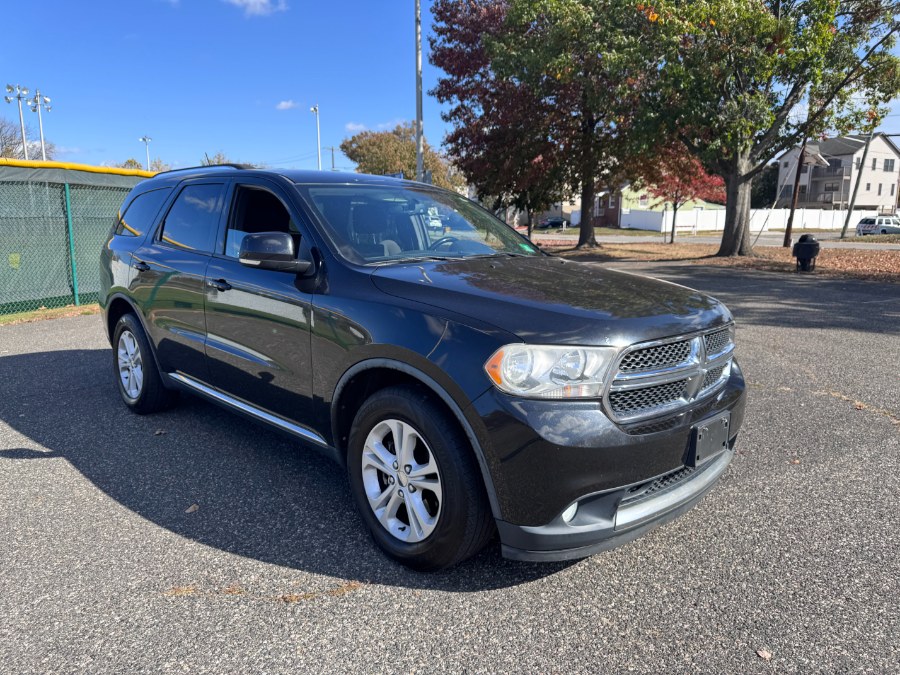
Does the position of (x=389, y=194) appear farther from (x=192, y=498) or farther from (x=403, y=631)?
(x=403, y=631)

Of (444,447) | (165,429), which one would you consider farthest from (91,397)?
(444,447)

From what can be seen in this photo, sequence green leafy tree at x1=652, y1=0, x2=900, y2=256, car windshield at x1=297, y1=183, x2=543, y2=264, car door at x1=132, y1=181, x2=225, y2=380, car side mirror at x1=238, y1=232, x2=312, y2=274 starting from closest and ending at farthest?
car side mirror at x1=238, y1=232, x2=312, y2=274
car windshield at x1=297, y1=183, x2=543, y2=264
car door at x1=132, y1=181, x2=225, y2=380
green leafy tree at x1=652, y1=0, x2=900, y2=256

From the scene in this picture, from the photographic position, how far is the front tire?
2605 millimetres

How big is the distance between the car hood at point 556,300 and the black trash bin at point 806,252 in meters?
14.1

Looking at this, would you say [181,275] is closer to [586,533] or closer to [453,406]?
[453,406]

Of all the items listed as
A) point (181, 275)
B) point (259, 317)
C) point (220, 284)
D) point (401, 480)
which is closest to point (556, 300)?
point (401, 480)

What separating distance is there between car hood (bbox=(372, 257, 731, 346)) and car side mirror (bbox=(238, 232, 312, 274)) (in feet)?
1.45

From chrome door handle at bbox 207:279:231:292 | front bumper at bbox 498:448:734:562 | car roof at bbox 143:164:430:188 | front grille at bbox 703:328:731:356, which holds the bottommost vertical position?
front bumper at bbox 498:448:734:562

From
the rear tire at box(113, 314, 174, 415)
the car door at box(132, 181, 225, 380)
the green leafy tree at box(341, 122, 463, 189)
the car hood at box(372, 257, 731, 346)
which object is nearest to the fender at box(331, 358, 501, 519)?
the car hood at box(372, 257, 731, 346)

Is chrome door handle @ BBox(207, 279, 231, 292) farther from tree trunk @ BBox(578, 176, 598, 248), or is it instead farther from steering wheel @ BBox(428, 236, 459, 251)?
tree trunk @ BBox(578, 176, 598, 248)

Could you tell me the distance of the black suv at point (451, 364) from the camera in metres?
2.47

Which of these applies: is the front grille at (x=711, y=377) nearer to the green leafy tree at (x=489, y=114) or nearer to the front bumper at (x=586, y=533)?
the front bumper at (x=586, y=533)

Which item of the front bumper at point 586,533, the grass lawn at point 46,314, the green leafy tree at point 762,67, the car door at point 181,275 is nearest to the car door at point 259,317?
the car door at point 181,275

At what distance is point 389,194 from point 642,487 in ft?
7.72
